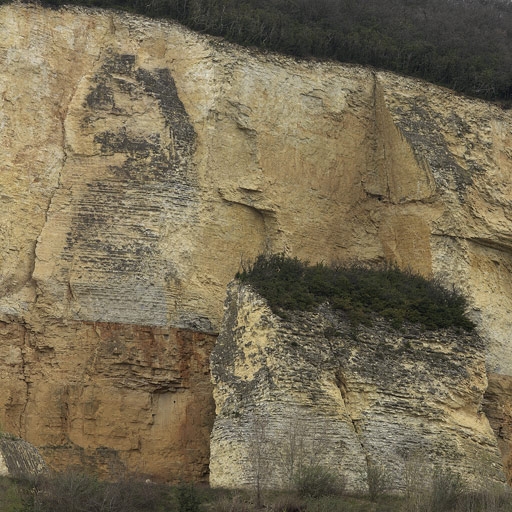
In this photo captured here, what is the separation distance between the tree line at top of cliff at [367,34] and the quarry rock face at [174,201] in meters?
0.55

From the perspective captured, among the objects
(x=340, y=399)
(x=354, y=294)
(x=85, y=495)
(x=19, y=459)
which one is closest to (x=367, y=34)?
(x=354, y=294)

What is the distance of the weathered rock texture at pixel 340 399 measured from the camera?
2075 cm

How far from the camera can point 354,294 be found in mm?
23375

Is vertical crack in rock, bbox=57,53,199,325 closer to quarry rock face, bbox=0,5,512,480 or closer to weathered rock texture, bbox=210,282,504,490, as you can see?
quarry rock face, bbox=0,5,512,480

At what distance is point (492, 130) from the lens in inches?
1120

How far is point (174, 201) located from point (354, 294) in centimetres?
438

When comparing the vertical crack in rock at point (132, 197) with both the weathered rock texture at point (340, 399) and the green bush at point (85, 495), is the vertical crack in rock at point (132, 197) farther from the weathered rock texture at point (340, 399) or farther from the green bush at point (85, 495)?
the green bush at point (85, 495)

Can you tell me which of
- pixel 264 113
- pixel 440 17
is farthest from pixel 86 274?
pixel 440 17

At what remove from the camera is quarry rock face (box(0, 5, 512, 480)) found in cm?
2367

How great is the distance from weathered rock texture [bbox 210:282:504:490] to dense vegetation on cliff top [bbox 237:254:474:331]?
0.86 feet

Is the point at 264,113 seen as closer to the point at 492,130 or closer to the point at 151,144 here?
the point at 151,144

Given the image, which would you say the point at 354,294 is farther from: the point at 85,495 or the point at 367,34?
the point at 367,34

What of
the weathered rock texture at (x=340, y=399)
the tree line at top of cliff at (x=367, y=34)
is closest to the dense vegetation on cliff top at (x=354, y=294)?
the weathered rock texture at (x=340, y=399)

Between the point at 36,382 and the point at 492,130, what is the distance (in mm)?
12227
